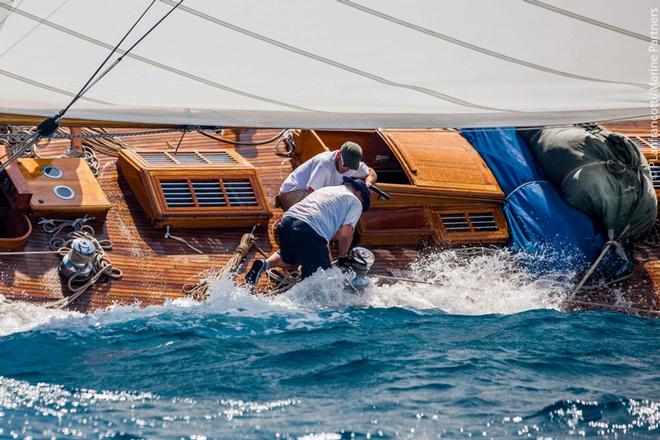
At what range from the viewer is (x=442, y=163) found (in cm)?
1003

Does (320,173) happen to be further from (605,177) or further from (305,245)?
(605,177)

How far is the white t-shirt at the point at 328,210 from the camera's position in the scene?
8.69 m

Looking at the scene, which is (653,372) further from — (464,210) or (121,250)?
(121,250)

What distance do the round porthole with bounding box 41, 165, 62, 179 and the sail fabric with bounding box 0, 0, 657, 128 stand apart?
2.14 metres

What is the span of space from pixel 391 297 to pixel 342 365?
170 centimetres

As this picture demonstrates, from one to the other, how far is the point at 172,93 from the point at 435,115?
1.57 metres

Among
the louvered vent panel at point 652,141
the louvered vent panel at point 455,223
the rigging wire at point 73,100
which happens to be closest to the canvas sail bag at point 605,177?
the louvered vent panel at point 455,223

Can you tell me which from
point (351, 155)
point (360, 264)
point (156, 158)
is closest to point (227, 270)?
point (360, 264)

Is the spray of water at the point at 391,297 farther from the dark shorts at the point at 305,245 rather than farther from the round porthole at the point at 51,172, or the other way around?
the round porthole at the point at 51,172

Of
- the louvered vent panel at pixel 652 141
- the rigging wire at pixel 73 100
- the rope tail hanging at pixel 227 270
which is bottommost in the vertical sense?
the rope tail hanging at pixel 227 270

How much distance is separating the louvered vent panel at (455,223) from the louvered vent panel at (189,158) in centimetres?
189

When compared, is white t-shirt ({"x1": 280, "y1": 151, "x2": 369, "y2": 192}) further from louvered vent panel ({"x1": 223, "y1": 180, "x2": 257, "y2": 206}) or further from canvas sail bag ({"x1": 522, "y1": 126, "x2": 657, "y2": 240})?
canvas sail bag ({"x1": 522, "y1": 126, "x2": 657, "y2": 240})

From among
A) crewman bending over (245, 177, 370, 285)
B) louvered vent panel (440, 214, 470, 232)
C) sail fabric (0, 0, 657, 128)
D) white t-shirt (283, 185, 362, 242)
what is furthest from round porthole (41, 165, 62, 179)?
louvered vent panel (440, 214, 470, 232)

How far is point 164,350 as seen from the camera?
7.41 m
